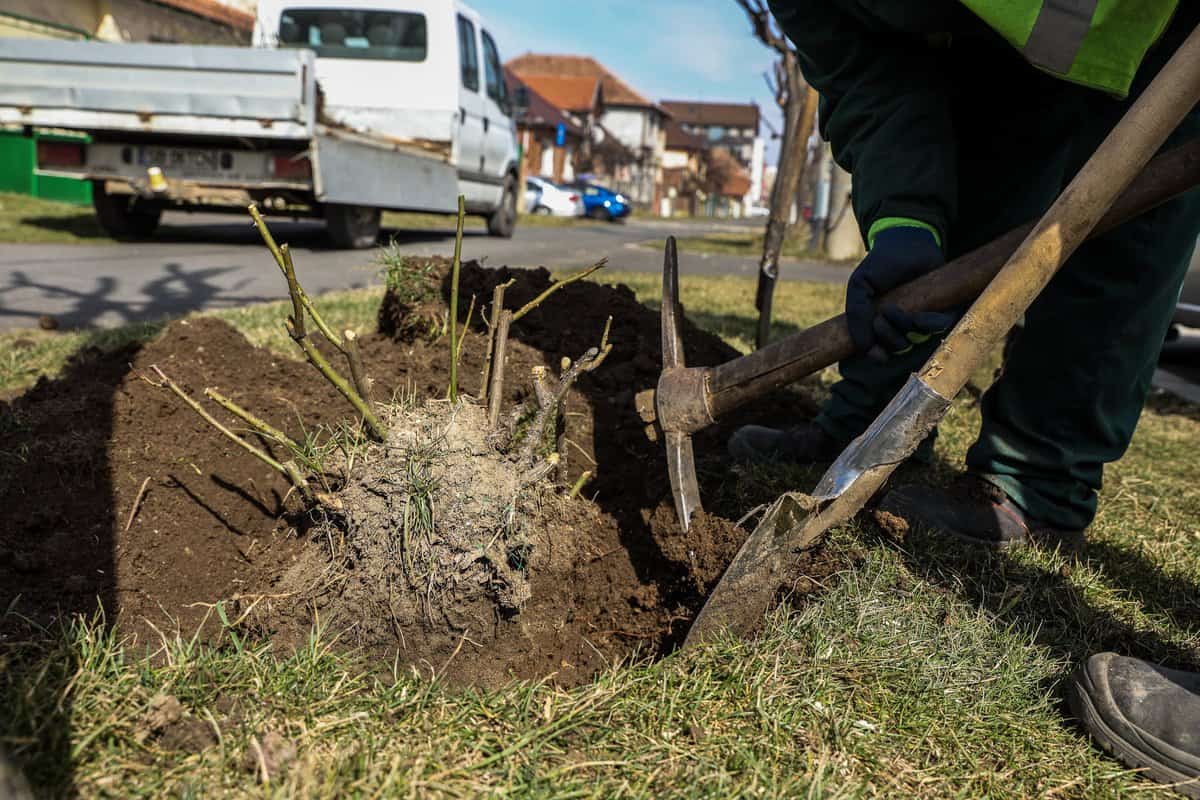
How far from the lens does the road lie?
4.96 meters

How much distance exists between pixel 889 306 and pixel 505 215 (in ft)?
39.2

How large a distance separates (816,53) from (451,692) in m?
1.74

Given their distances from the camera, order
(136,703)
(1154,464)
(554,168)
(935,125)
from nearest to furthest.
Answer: (136,703), (935,125), (1154,464), (554,168)

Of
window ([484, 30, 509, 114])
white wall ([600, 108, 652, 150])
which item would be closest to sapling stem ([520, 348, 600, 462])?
window ([484, 30, 509, 114])

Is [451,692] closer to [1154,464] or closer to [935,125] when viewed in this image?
[935,125]

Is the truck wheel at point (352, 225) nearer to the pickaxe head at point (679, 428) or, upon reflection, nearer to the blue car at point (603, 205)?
the pickaxe head at point (679, 428)

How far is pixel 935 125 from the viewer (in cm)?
198

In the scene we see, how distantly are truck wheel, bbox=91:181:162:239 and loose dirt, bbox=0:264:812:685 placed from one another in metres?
6.98

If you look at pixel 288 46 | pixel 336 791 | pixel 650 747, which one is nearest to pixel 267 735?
pixel 336 791

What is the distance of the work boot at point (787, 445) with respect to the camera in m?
2.63

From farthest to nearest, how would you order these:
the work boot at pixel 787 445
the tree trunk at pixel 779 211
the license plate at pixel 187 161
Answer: the license plate at pixel 187 161, the tree trunk at pixel 779 211, the work boot at pixel 787 445

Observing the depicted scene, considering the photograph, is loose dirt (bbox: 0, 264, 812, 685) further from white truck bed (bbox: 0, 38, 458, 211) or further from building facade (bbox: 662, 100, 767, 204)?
building facade (bbox: 662, 100, 767, 204)

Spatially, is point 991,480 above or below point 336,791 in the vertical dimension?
above

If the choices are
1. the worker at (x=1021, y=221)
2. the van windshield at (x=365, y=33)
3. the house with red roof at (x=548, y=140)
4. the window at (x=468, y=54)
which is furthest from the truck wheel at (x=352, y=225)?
the house with red roof at (x=548, y=140)
